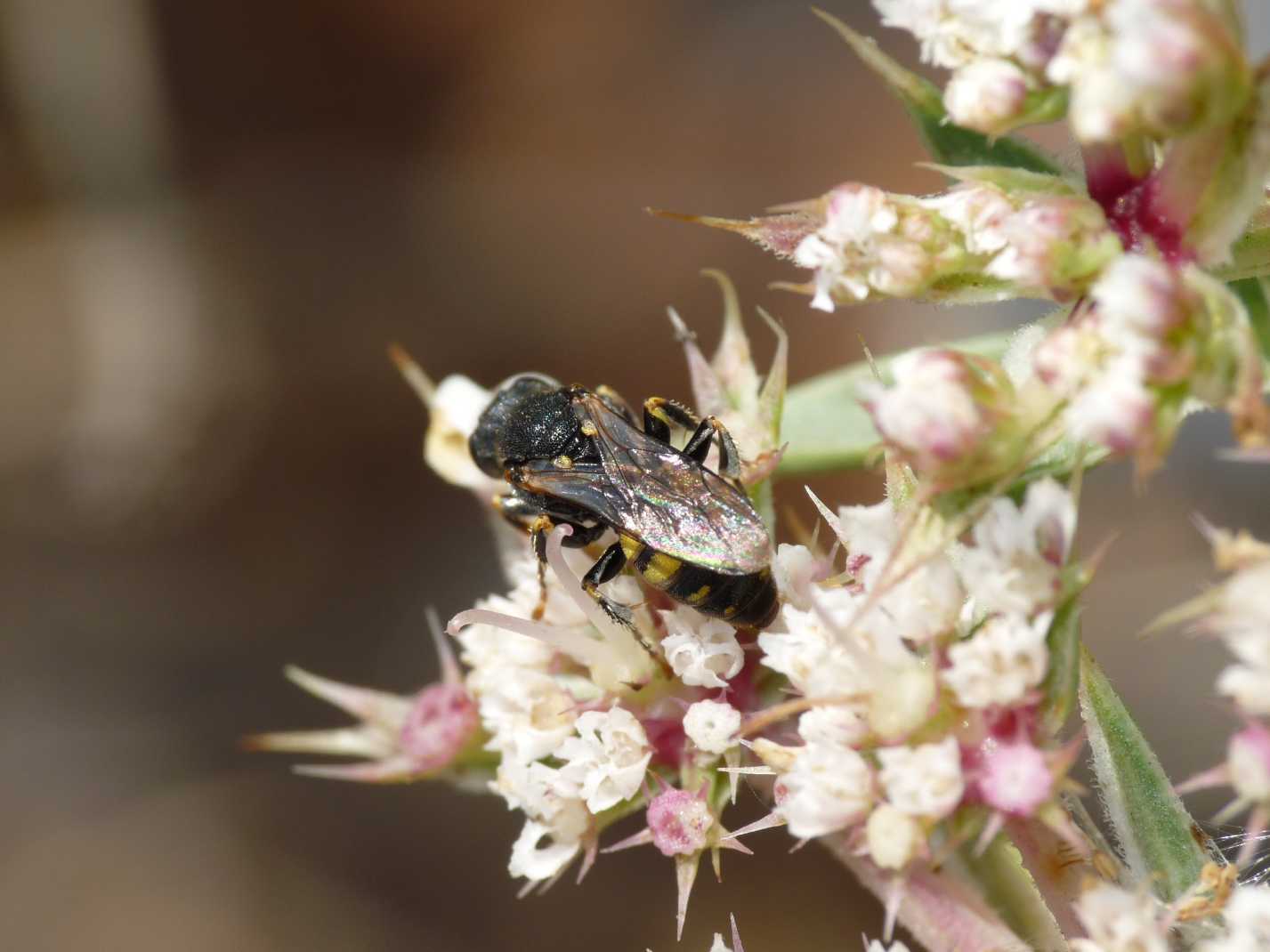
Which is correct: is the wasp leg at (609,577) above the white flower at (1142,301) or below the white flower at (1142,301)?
below

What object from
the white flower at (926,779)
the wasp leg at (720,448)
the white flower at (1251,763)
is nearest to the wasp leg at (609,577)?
the wasp leg at (720,448)

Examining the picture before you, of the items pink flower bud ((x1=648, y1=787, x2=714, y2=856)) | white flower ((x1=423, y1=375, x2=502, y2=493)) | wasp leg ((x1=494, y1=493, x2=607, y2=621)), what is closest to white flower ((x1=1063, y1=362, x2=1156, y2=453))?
pink flower bud ((x1=648, y1=787, x2=714, y2=856))

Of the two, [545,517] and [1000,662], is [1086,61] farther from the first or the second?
[545,517]

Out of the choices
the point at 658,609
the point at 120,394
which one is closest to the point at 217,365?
the point at 120,394

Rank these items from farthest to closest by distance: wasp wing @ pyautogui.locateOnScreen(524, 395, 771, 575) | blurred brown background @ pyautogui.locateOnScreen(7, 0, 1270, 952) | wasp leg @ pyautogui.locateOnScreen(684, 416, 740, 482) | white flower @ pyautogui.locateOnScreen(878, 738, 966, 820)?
blurred brown background @ pyautogui.locateOnScreen(7, 0, 1270, 952)
wasp leg @ pyautogui.locateOnScreen(684, 416, 740, 482)
wasp wing @ pyautogui.locateOnScreen(524, 395, 771, 575)
white flower @ pyautogui.locateOnScreen(878, 738, 966, 820)

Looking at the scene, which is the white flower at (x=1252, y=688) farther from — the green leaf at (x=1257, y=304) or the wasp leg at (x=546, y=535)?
the wasp leg at (x=546, y=535)

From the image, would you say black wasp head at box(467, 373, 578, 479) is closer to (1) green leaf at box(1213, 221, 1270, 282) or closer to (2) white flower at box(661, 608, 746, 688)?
(2) white flower at box(661, 608, 746, 688)

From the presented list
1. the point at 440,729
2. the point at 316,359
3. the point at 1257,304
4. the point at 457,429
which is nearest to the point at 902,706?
the point at 1257,304

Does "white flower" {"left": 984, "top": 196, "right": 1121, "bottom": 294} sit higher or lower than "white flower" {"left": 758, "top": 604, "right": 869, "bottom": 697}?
higher
